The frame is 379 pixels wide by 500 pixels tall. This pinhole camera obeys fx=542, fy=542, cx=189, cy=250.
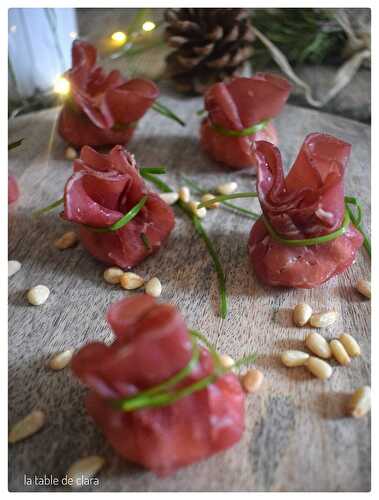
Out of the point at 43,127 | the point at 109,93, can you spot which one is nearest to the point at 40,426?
the point at 109,93

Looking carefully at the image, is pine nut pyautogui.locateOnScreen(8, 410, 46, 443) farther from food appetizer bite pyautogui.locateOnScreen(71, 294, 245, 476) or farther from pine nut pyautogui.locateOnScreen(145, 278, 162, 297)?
pine nut pyautogui.locateOnScreen(145, 278, 162, 297)

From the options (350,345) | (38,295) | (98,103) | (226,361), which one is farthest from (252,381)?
(98,103)

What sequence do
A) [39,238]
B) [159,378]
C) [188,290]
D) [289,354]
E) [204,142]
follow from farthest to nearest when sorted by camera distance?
[204,142] → [39,238] → [188,290] → [289,354] → [159,378]

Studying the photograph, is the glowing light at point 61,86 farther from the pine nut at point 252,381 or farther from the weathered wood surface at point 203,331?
the pine nut at point 252,381

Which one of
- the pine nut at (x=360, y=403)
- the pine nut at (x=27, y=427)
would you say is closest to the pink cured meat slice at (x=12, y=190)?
the pine nut at (x=27, y=427)
